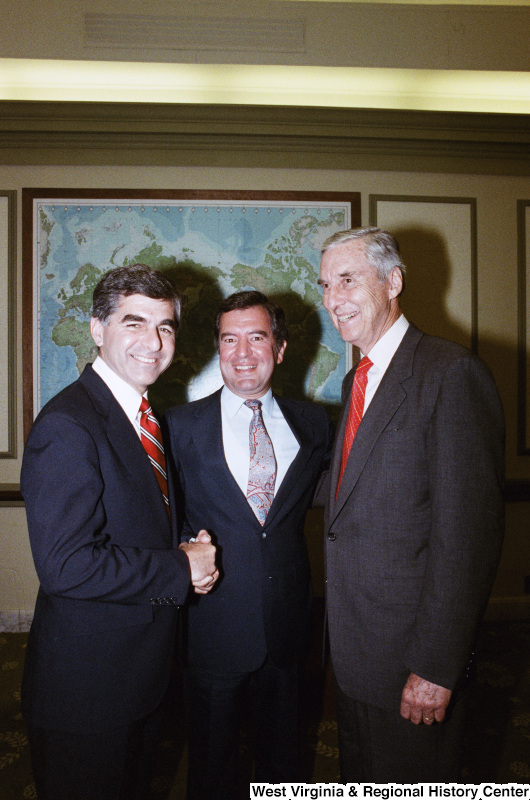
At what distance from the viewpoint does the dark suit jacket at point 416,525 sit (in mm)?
1266

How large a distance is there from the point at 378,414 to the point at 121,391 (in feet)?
2.52

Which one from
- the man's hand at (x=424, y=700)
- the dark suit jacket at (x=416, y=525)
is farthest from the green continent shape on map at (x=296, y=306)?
the man's hand at (x=424, y=700)

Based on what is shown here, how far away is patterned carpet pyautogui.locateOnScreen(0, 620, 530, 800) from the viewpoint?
2.09 metres

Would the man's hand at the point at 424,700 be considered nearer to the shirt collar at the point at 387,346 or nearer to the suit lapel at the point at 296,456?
the suit lapel at the point at 296,456

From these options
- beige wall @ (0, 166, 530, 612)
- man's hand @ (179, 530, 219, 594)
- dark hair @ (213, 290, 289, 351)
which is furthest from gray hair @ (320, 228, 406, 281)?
beige wall @ (0, 166, 530, 612)

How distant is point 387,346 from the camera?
5.17 ft

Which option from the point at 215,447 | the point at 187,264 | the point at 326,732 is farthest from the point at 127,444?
the point at 187,264

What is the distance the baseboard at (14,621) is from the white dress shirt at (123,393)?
8.89ft

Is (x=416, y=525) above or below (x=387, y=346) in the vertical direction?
below

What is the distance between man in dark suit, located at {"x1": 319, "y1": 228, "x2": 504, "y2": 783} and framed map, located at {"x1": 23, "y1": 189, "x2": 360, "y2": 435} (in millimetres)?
1816

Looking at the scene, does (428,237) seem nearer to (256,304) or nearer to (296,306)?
(296,306)

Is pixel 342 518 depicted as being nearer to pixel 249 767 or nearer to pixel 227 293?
pixel 249 767

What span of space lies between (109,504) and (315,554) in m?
2.50

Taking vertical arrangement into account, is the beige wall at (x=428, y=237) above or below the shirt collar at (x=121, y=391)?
above
